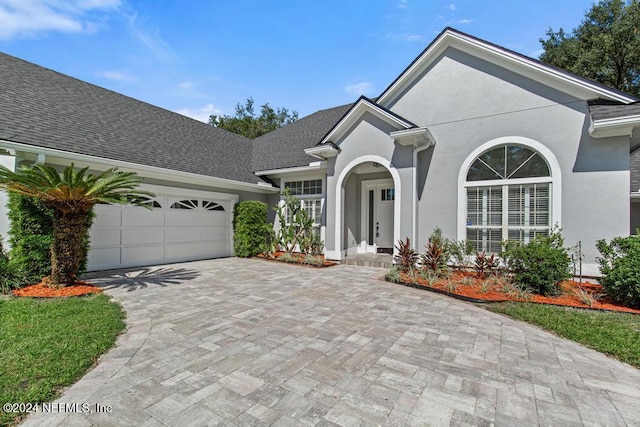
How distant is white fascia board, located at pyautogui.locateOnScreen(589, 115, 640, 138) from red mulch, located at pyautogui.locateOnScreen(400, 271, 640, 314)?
3779mm

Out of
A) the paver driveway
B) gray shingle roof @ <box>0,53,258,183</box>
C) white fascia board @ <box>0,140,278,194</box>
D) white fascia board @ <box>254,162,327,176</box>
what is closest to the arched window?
the paver driveway

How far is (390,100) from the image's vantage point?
10.5 meters

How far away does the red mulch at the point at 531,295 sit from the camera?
18.7 feet

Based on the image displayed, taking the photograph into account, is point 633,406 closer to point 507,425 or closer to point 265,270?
point 507,425

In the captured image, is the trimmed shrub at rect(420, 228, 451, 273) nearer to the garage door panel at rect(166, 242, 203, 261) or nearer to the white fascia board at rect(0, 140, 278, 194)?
the white fascia board at rect(0, 140, 278, 194)

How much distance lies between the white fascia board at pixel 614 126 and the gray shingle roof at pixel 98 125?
11.2 meters

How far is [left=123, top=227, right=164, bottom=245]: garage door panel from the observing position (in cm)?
938

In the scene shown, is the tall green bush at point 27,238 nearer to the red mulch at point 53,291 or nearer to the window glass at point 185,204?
the red mulch at point 53,291

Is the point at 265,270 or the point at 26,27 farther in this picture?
the point at 265,270

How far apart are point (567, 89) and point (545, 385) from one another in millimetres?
8281

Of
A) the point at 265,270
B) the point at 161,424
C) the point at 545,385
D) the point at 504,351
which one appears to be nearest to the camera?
the point at 161,424

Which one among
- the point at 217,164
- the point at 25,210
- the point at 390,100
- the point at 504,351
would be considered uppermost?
the point at 390,100

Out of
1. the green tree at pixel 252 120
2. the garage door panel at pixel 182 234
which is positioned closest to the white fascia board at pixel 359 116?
the garage door panel at pixel 182 234

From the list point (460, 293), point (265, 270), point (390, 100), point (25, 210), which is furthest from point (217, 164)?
point (460, 293)
